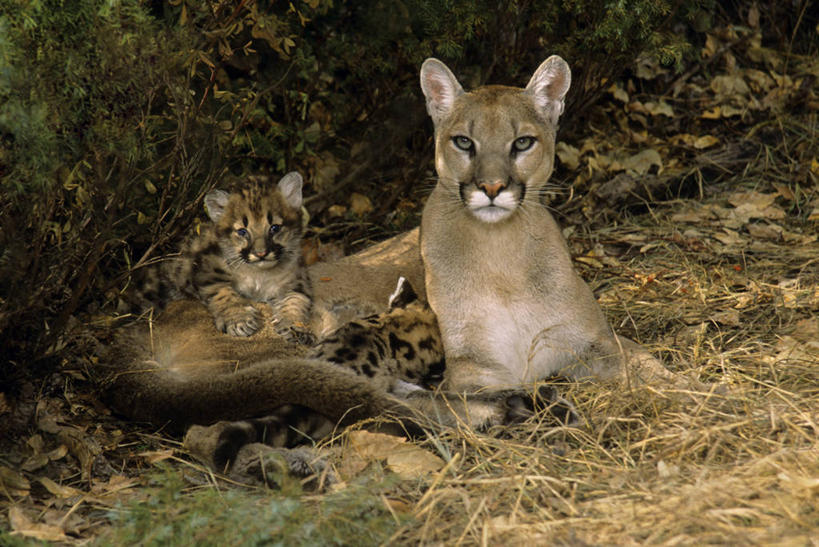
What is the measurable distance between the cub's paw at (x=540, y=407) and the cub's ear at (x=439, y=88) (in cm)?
162

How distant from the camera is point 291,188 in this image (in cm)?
630

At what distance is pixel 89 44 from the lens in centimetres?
438

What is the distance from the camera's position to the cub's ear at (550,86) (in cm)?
521

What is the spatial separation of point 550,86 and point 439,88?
24.2 inches

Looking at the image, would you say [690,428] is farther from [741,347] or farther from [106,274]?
[106,274]

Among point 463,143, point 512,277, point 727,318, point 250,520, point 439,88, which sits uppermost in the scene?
point 439,88

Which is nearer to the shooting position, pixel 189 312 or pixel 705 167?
pixel 189 312

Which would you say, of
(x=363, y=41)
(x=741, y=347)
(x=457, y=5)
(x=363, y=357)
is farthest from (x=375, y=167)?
(x=741, y=347)

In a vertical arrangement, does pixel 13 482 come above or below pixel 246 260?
below

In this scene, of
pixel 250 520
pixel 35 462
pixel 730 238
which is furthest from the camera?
pixel 730 238

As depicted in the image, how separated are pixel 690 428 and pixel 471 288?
4.79 feet

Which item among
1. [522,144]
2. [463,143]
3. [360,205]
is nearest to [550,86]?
[522,144]

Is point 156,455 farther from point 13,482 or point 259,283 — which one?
point 259,283

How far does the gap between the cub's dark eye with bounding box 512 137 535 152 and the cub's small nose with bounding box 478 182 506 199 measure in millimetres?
275
